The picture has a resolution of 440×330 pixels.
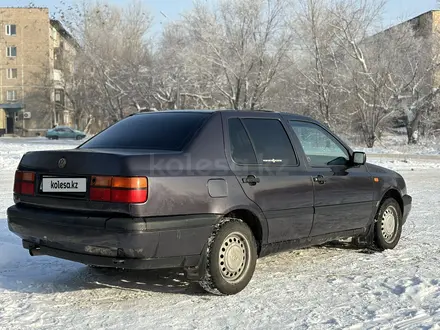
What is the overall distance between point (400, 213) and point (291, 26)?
29.1m

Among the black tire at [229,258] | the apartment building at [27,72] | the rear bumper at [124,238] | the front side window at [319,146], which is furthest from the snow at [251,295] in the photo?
the apartment building at [27,72]

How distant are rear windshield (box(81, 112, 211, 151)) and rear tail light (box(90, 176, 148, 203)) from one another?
59 centimetres

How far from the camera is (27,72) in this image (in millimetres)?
63344

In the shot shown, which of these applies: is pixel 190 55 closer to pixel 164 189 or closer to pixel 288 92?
pixel 288 92

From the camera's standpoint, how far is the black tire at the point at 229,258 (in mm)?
4508

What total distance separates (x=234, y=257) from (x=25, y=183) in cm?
200

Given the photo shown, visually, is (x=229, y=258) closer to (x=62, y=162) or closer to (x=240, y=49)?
(x=62, y=162)

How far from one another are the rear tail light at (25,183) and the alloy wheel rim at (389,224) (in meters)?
4.05

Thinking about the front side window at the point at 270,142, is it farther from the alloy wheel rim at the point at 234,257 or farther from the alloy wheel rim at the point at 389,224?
the alloy wheel rim at the point at 389,224

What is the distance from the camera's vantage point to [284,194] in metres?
5.07

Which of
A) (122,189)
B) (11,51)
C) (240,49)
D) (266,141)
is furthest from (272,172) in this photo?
(11,51)

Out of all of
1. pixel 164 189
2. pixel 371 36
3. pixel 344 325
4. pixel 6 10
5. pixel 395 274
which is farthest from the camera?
pixel 6 10

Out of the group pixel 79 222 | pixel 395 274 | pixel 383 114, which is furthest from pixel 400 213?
pixel 383 114

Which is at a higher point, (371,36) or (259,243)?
(371,36)
